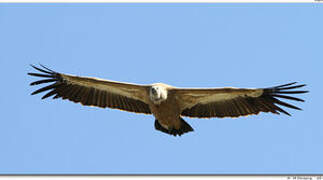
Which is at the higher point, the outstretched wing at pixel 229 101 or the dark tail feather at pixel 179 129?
the outstretched wing at pixel 229 101

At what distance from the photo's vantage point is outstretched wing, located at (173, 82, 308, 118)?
11375 millimetres

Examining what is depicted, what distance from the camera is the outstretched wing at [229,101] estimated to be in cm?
1138

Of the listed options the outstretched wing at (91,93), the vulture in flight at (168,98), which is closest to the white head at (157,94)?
the vulture in flight at (168,98)

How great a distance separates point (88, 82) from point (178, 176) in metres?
3.62

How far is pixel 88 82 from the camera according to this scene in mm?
12297

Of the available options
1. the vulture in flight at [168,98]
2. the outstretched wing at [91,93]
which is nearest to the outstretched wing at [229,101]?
the vulture in flight at [168,98]

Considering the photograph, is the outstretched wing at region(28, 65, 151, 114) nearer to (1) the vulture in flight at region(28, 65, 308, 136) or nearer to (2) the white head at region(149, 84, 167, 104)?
(1) the vulture in flight at region(28, 65, 308, 136)

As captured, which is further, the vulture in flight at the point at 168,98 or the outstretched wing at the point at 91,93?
the outstretched wing at the point at 91,93

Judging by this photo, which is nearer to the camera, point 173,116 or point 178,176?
point 178,176

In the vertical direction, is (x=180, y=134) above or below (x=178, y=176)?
above

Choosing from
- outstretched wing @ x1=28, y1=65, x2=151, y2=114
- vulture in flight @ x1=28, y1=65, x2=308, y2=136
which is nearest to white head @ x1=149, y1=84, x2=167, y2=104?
vulture in flight @ x1=28, y1=65, x2=308, y2=136

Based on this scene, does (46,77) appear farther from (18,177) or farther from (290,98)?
(290,98)

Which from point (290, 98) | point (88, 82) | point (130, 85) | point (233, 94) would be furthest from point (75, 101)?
point (290, 98)

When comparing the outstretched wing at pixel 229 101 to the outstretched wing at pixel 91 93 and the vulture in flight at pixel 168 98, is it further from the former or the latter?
the outstretched wing at pixel 91 93
